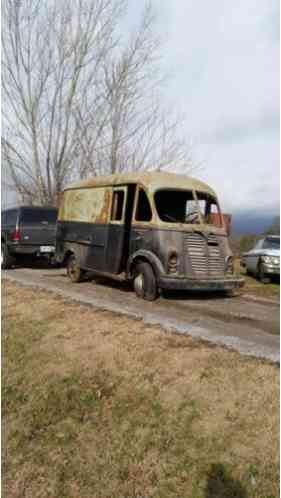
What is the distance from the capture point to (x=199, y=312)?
6.91m

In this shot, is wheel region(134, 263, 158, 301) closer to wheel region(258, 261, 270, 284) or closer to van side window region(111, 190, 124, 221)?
van side window region(111, 190, 124, 221)

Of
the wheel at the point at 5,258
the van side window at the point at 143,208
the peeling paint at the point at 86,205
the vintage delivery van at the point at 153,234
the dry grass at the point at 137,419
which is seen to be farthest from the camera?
the wheel at the point at 5,258

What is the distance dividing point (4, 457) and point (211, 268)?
18.4ft

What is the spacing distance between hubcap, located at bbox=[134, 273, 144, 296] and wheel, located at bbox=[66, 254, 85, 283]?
212cm

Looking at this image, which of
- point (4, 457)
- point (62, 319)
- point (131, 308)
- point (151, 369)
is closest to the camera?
point (4, 457)

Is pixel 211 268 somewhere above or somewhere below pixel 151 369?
above

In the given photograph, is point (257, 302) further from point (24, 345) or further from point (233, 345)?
point (24, 345)

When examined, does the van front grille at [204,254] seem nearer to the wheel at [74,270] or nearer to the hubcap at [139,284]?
the hubcap at [139,284]

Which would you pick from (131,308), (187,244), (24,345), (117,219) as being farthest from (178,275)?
(24,345)

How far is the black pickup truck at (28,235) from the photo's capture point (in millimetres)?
12188

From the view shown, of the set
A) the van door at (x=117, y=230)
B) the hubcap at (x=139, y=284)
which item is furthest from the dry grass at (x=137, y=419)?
the van door at (x=117, y=230)

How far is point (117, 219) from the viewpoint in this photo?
8.67m

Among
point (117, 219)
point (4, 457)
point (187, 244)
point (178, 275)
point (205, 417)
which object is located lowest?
point (4, 457)

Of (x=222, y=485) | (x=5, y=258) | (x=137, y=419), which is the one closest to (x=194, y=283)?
(x=137, y=419)
